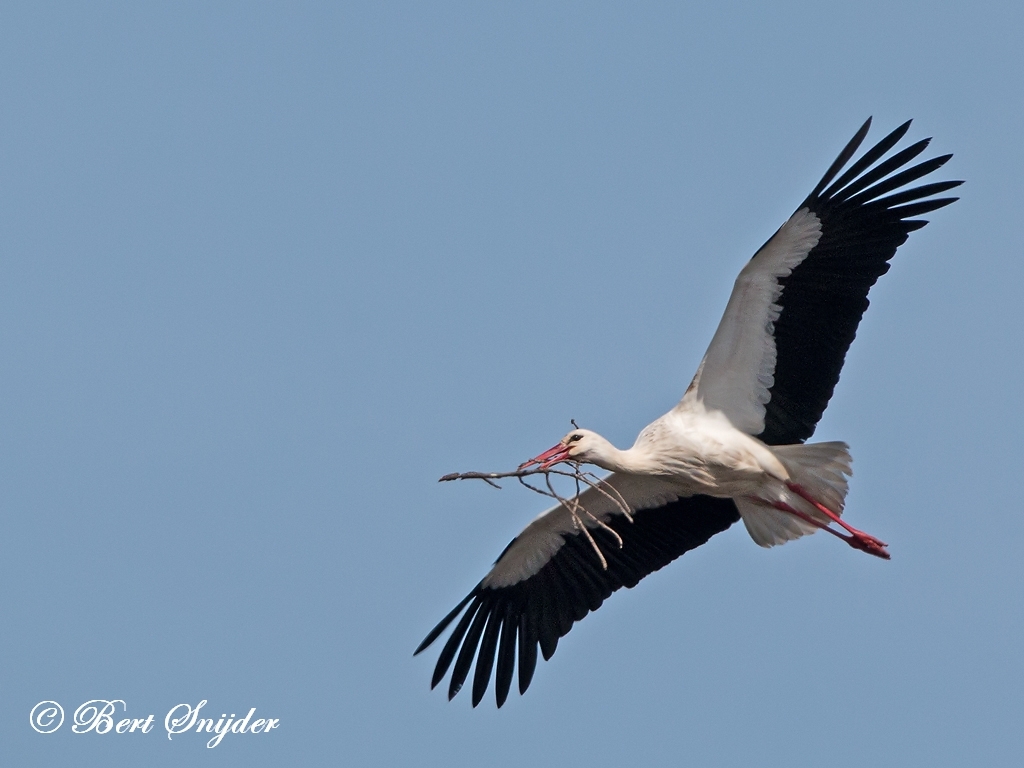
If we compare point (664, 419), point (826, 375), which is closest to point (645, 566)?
point (664, 419)

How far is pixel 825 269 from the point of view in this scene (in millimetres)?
10602

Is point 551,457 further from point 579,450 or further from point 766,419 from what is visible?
point 766,419

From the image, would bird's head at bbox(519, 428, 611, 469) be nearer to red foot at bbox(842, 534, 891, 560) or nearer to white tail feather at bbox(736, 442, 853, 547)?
white tail feather at bbox(736, 442, 853, 547)

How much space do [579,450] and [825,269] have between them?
206 centimetres

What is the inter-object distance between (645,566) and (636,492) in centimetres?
58

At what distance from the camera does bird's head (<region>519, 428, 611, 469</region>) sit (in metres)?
10.7

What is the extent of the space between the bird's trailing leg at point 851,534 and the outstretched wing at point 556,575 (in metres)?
0.59

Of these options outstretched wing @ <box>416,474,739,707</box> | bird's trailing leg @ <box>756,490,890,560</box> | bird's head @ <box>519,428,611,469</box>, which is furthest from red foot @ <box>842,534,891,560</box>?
bird's head @ <box>519,428,611,469</box>

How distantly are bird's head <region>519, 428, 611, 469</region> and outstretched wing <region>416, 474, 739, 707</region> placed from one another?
77cm

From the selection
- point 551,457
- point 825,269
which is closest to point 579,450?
point 551,457

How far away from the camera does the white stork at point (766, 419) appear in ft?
34.7

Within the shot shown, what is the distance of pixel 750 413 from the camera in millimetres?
11023

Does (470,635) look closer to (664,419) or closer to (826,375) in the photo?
(664,419)

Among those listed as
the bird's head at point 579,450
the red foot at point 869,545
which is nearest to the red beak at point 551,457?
the bird's head at point 579,450
